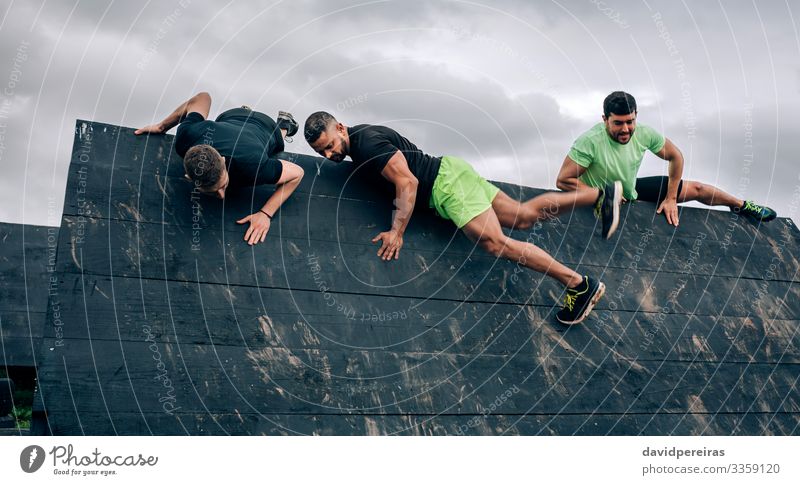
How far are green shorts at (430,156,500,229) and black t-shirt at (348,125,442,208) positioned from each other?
54 mm

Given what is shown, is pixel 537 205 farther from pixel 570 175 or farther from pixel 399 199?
pixel 399 199

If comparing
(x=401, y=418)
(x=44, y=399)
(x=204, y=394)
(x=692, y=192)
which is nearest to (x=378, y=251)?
(x=401, y=418)

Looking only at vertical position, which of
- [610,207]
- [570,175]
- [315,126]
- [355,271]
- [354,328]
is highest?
[315,126]

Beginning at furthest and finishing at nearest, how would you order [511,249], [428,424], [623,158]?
[623,158]
[511,249]
[428,424]

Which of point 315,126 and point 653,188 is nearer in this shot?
point 315,126

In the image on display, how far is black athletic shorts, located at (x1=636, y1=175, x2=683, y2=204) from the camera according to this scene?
5934 millimetres

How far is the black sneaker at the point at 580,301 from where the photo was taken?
456 cm

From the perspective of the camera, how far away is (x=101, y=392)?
3.20 m

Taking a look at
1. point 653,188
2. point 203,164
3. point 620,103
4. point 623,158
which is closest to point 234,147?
point 203,164

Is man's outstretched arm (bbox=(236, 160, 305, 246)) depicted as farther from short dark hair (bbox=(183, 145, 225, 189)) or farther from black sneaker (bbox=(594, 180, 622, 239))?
black sneaker (bbox=(594, 180, 622, 239))

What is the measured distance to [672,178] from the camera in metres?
5.83

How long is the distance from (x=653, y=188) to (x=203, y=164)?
380 centimetres

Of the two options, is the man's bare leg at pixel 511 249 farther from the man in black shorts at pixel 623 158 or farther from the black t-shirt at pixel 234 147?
the black t-shirt at pixel 234 147

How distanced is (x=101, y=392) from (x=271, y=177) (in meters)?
1.58
